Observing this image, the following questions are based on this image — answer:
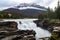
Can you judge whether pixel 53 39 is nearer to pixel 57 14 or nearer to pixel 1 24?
pixel 1 24

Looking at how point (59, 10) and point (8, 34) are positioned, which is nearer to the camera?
point (8, 34)

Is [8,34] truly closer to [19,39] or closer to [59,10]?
[19,39]

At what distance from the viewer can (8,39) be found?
39.6 metres

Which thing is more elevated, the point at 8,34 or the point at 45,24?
the point at 8,34

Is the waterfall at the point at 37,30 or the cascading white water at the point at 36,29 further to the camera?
the cascading white water at the point at 36,29

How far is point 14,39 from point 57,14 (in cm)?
5138

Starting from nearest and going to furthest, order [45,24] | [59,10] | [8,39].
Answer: [8,39] → [59,10] → [45,24]

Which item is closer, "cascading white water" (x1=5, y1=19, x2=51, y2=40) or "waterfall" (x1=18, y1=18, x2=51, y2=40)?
"waterfall" (x1=18, y1=18, x2=51, y2=40)

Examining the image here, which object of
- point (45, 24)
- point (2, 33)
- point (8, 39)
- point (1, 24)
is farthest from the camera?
point (45, 24)

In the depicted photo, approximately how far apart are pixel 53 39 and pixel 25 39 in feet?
32.4

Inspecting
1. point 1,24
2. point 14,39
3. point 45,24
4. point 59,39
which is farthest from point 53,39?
point 45,24

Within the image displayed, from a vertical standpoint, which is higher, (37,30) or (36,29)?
(37,30)

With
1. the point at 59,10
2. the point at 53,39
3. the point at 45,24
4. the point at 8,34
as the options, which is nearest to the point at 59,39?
the point at 53,39

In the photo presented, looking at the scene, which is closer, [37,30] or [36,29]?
[37,30]
